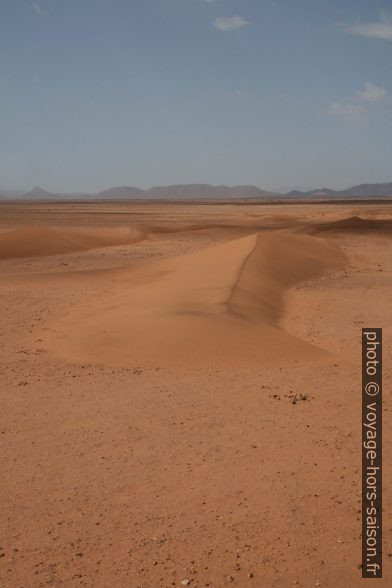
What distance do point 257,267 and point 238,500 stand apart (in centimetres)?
1239

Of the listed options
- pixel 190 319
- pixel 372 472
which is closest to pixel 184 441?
pixel 372 472

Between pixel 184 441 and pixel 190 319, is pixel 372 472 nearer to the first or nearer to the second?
pixel 184 441

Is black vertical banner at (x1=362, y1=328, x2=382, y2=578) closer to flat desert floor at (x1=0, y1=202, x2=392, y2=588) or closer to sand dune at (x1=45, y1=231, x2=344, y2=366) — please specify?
flat desert floor at (x1=0, y1=202, x2=392, y2=588)

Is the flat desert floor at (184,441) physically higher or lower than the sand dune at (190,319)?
lower

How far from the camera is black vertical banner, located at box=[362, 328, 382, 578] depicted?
359 cm

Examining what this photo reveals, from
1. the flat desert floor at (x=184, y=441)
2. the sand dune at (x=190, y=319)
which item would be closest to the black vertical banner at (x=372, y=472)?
the flat desert floor at (x=184, y=441)

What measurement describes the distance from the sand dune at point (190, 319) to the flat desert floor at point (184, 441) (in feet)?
0.16

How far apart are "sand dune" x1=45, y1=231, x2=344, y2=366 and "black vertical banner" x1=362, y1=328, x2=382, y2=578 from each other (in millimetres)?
1540

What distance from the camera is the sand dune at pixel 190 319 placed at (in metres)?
8.16

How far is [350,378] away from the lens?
7.07 m

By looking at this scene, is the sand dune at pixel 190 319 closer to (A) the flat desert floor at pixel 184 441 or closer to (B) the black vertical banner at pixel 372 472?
(A) the flat desert floor at pixel 184 441

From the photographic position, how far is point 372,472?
453 cm

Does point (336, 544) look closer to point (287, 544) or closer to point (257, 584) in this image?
point (287, 544)

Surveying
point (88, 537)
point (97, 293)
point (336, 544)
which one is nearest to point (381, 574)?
point (336, 544)
